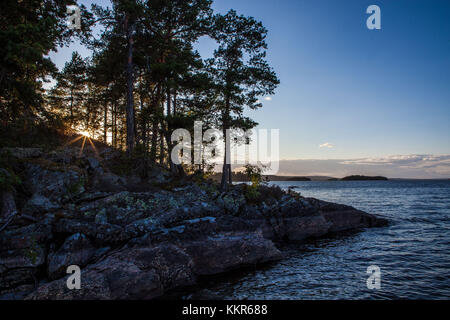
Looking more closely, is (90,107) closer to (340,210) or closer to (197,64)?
(197,64)

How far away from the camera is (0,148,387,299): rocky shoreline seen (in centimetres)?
801

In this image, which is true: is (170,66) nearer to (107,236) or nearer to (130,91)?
(130,91)

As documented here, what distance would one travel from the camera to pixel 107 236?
9805 mm

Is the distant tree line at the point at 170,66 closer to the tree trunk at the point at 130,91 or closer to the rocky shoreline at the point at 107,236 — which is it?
the tree trunk at the point at 130,91

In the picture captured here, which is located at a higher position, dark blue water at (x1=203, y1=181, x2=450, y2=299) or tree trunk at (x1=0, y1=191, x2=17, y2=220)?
tree trunk at (x1=0, y1=191, x2=17, y2=220)

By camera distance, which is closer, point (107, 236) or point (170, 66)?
point (107, 236)

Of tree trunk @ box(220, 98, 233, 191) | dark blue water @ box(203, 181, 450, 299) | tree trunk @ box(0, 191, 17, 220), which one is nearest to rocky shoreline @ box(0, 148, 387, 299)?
tree trunk @ box(0, 191, 17, 220)

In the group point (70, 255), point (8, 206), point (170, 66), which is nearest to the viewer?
point (70, 255)

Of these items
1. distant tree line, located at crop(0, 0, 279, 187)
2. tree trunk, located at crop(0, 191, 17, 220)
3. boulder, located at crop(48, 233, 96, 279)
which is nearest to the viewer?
boulder, located at crop(48, 233, 96, 279)

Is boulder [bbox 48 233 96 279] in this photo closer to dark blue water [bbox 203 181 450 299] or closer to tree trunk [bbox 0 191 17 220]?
tree trunk [bbox 0 191 17 220]

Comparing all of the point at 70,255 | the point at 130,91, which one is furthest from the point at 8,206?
the point at 130,91

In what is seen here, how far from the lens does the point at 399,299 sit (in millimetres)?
8031

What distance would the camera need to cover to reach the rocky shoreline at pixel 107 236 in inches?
315

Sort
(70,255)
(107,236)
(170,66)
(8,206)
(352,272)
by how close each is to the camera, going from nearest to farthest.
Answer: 1. (70,255)
2. (8,206)
3. (107,236)
4. (352,272)
5. (170,66)
